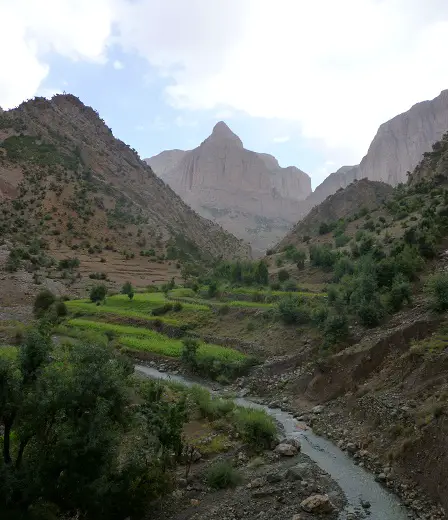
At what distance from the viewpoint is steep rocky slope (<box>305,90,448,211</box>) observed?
6481 inches

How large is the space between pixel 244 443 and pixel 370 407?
5.38 metres

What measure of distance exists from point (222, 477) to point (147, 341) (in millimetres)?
20122

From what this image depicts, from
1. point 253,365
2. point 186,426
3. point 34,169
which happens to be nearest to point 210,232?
point 34,169

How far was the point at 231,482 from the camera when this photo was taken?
1622 cm

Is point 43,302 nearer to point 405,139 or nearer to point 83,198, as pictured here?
point 83,198

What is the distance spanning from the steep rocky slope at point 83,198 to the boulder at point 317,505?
1875 inches

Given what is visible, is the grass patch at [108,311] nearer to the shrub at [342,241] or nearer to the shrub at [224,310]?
the shrub at [224,310]

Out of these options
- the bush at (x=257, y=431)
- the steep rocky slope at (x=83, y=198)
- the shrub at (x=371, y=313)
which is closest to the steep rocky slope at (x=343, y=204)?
the steep rocky slope at (x=83, y=198)

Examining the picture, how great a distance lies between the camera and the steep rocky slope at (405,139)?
164625 mm

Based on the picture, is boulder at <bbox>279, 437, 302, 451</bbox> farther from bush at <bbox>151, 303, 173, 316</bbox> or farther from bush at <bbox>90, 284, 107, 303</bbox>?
bush at <bbox>90, 284, 107, 303</bbox>

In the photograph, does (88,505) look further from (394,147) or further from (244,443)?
(394,147)

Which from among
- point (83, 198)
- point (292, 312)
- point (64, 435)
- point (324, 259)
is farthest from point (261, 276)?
point (83, 198)

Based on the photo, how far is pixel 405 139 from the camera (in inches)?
6865

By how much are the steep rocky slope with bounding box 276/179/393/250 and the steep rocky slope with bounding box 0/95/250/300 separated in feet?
63.2
